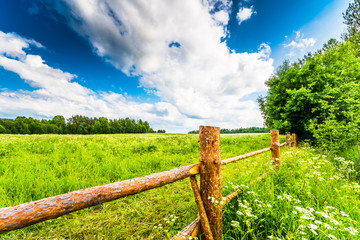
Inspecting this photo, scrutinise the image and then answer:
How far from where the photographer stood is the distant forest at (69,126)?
184ft

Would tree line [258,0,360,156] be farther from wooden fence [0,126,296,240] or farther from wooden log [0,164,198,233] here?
wooden log [0,164,198,233]

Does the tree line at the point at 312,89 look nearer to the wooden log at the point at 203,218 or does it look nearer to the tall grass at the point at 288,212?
the tall grass at the point at 288,212

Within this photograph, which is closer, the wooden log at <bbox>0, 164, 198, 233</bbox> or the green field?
the wooden log at <bbox>0, 164, 198, 233</bbox>

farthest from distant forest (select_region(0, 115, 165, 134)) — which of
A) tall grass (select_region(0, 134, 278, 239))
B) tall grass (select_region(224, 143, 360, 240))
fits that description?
tall grass (select_region(224, 143, 360, 240))

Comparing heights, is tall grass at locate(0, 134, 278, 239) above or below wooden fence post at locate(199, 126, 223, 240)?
below

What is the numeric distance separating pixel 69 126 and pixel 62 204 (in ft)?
296

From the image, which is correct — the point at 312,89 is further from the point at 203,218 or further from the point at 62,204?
the point at 62,204

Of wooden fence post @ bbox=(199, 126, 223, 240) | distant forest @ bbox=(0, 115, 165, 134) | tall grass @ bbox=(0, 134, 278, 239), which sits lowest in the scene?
tall grass @ bbox=(0, 134, 278, 239)

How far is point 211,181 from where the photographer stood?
215cm

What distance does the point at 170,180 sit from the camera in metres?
1.79

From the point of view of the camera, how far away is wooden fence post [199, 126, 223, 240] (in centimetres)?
215

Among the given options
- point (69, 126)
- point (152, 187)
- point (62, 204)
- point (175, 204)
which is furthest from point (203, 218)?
point (69, 126)

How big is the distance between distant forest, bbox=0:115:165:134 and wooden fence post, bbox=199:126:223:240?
78.8 metres

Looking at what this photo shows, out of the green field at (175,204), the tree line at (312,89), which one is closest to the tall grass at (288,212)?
the green field at (175,204)
